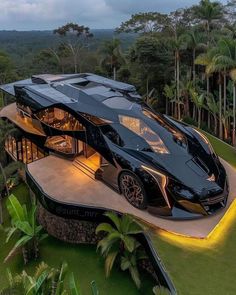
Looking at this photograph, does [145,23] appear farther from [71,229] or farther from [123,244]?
[123,244]

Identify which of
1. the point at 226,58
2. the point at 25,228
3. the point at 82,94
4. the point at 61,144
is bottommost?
the point at 25,228

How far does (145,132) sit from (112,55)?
21.4 meters

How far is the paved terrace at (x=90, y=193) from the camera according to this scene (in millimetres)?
10430

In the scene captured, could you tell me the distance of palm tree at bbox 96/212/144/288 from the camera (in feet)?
32.0

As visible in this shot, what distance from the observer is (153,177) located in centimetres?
1084

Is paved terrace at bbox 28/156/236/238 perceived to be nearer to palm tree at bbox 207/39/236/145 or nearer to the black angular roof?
the black angular roof

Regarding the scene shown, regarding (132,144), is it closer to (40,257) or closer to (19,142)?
(40,257)

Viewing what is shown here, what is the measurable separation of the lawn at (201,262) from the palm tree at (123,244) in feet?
2.10

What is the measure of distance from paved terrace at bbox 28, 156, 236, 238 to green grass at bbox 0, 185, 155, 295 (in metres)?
1.62

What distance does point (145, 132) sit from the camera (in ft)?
40.9

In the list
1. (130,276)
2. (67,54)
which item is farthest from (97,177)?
(67,54)

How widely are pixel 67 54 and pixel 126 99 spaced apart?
32264 millimetres

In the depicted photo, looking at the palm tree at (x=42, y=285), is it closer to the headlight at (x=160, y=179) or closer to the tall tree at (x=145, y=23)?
the headlight at (x=160, y=179)

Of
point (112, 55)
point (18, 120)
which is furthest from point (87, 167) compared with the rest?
point (112, 55)
